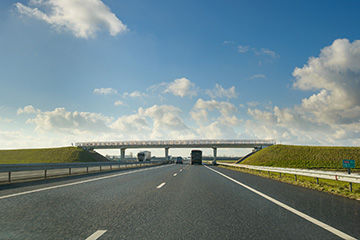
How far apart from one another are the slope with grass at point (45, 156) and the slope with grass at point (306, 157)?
4260cm

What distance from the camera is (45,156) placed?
219ft

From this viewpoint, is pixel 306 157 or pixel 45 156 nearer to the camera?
pixel 306 157

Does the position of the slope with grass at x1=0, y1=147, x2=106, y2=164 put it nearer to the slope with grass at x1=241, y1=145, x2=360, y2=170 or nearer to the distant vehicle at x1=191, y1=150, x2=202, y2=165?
the distant vehicle at x1=191, y1=150, x2=202, y2=165

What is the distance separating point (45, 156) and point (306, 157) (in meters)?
64.1

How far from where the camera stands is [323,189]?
10.1 meters

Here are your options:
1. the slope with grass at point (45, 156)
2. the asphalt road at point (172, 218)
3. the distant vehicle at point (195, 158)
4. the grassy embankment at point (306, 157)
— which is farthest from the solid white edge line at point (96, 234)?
the slope with grass at point (45, 156)

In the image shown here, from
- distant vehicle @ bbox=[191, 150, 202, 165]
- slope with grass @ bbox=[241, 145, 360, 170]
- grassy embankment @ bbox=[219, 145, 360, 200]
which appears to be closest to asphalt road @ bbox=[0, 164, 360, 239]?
distant vehicle @ bbox=[191, 150, 202, 165]

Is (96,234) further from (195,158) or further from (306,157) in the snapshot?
(306,157)

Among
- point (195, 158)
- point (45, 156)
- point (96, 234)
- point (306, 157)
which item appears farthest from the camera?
point (45, 156)

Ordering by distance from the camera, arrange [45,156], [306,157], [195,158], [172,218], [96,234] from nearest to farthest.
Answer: [96,234]
[172,218]
[195,158]
[306,157]
[45,156]

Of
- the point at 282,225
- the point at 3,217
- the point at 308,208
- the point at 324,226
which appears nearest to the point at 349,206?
the point at 308,208

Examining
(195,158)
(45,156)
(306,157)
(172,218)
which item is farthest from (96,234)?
(45,156)

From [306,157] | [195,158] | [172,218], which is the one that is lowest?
[306,157]

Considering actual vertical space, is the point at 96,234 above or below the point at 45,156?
above
